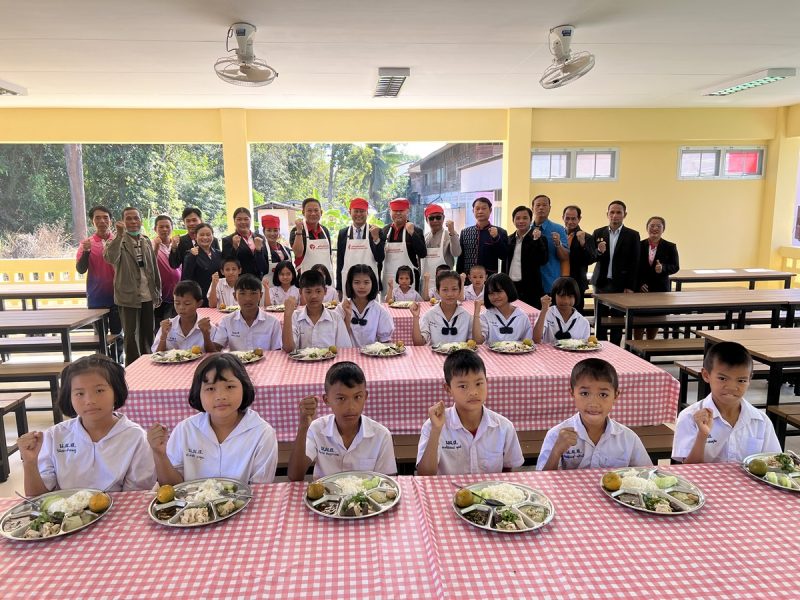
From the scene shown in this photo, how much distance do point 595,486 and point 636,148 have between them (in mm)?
8637

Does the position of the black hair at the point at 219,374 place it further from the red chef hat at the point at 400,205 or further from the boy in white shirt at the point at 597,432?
the red chef hat at the point at 400,205

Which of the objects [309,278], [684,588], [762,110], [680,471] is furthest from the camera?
[762,110]

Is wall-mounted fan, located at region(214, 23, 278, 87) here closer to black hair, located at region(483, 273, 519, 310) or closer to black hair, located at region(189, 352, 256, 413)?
black hair, located at region(483, 273, 519, 310)

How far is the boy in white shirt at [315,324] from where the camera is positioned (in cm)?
371

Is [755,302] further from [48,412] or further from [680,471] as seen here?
[48,412]

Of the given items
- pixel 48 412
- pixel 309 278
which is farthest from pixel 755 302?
pixel 48 412

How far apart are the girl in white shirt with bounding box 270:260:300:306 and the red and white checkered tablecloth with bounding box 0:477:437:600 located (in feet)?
12.0

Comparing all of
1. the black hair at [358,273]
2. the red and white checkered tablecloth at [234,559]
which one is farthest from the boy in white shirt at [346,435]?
the black hair at [358,273]

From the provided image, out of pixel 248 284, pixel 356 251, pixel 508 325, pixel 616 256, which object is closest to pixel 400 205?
pixel 356 251

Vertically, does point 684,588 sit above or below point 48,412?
above

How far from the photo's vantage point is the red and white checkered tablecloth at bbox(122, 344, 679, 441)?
2775 millimetres

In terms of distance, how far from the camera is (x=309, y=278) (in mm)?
3664

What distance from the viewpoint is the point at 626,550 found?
142 centimetres

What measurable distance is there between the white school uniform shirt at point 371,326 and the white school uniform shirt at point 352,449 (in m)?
1.80
